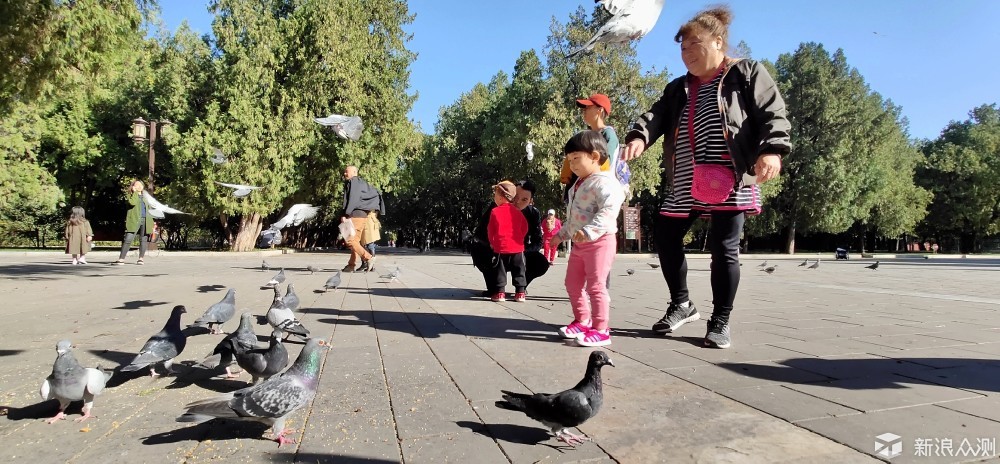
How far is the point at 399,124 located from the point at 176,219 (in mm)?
18591

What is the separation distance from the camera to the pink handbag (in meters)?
3.59

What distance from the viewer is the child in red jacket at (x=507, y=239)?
6.47 meters

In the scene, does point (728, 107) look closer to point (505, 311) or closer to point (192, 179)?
point (505, 311)

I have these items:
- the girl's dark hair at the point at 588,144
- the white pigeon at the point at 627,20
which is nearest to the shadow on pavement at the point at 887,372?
the girl's dark hair at the point at 588,144

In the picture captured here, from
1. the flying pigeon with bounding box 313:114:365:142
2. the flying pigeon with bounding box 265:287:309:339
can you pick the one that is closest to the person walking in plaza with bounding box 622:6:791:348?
the flying pigeon with bounding box 265:287:309:339

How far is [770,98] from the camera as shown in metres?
3.60

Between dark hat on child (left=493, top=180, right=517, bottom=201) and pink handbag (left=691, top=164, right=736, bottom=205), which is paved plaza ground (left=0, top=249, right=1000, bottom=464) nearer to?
pink handbag (left=691, top=164, right=736, bottom=205)

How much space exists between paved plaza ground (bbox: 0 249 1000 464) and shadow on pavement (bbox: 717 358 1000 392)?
0.6 inches

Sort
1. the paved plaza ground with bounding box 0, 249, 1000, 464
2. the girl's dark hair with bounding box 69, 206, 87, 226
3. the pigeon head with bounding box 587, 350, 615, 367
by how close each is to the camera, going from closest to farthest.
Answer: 1. the paved plaza ground with bounding box 0, 249, 1000, 464
2. the pigeon head with bounding box 587, 350, 615, 367
3. the girl's dark hair with bounding box 69, 206, 87, 226

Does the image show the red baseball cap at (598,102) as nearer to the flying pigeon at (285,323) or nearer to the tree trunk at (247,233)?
the flying pigeon at (285,323)

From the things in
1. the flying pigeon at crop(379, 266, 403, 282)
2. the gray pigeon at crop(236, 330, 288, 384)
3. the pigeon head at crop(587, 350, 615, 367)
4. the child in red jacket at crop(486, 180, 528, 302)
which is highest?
the child in red jacket at crop(486, 180, 528, 302)

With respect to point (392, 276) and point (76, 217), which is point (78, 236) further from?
point (392, 276)

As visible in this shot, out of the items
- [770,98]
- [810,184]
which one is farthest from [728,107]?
[810,184]

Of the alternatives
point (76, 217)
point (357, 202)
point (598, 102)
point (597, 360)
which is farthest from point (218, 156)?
point (597, 360)
